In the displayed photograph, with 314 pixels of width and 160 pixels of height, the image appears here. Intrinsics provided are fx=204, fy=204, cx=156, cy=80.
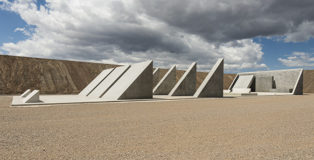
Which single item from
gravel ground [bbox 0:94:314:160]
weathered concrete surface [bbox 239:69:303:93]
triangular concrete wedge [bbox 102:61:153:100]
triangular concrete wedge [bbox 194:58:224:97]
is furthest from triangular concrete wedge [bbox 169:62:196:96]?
gravel ground [bbox 0:94:314:160]

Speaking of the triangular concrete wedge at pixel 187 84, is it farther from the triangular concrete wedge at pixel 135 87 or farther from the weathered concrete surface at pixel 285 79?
the weathered concrete surface at pixel 285 79

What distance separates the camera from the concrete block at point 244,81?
112ft

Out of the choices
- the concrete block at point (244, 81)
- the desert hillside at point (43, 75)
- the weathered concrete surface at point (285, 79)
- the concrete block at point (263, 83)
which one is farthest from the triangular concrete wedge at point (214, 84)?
the desert hillside at point (43, 75)

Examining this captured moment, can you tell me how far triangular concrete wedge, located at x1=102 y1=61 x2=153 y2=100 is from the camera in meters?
16.8

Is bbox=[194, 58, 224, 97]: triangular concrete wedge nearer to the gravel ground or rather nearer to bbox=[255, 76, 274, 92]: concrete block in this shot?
the gravel ground

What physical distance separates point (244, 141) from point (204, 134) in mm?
1011

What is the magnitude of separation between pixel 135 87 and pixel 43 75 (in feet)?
80.0

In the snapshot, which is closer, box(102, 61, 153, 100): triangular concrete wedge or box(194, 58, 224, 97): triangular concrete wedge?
box(102, 61, 153, 100): triangular concrete wedge

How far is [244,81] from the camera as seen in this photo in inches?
1385

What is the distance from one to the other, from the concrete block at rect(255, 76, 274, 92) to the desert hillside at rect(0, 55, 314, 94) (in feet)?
98.1

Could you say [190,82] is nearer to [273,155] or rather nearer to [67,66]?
[273,155]

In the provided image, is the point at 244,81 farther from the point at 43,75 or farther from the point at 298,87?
the point at 43,75

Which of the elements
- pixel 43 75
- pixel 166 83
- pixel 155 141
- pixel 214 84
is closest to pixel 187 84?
pixel 166 83

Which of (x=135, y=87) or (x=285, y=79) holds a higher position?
(x=285, y=79)
